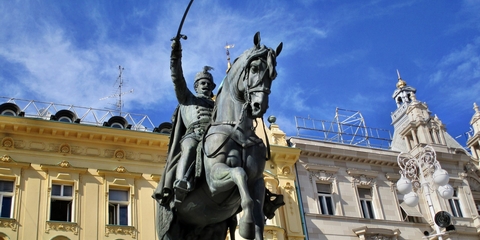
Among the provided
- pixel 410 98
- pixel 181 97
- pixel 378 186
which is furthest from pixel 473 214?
pixel 181 97

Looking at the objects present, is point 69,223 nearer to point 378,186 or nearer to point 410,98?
point 378,186

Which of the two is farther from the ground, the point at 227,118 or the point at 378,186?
the point at 378,186

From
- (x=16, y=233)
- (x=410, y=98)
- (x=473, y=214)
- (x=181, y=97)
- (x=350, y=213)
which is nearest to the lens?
(x=181, y=97)

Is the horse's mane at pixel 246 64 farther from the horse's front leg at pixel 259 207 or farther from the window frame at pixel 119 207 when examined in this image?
the window frame at pixel 119 207

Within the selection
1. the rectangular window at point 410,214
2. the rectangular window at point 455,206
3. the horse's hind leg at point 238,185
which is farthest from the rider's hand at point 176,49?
the rectangular window at point 455,206

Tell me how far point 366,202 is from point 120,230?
44.9 feet

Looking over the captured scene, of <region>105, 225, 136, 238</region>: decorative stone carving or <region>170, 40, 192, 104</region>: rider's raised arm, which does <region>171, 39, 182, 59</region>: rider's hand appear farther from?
<region>105, 225, 136, 238</region>: decorative stone carving

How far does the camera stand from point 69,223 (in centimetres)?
2466

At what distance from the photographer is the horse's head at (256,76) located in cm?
652

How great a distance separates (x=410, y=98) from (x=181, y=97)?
34.9m

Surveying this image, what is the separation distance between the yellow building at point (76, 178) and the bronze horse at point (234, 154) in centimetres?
1863

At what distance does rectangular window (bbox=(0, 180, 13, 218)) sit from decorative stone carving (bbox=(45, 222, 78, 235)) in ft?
5.35

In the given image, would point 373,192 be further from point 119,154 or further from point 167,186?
point 167,186

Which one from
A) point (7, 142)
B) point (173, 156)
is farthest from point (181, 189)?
point (7, 142)
